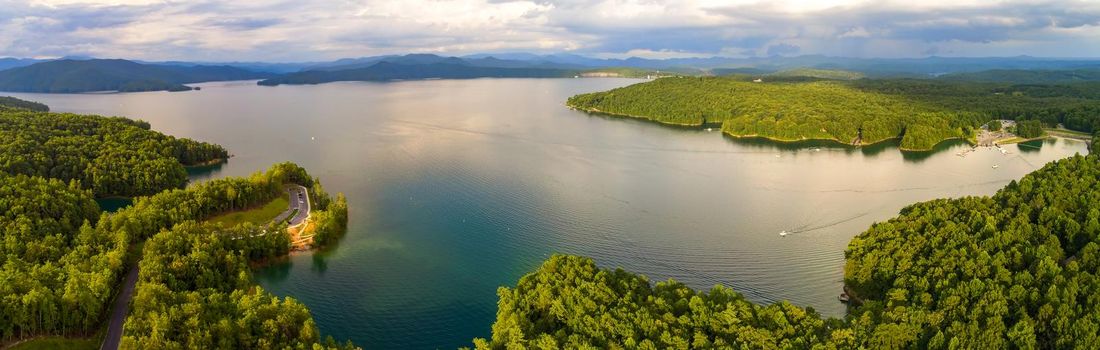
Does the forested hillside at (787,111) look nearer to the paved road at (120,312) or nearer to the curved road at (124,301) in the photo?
the curved road at (124,301)

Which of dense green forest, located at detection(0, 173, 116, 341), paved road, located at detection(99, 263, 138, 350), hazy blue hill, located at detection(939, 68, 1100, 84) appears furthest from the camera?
hazy blue hill, located at detection(939, 68, 1100, 84)

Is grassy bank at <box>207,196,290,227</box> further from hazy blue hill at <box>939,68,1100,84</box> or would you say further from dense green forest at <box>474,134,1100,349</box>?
hazy blue hill at <box>939,68,1100,84</box>

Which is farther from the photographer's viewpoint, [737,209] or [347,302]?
[737,209]

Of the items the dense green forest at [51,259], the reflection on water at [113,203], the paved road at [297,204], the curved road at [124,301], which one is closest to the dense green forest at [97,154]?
the reflection on water at [113,203]

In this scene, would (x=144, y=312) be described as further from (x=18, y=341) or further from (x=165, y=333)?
(x=18, y=341)

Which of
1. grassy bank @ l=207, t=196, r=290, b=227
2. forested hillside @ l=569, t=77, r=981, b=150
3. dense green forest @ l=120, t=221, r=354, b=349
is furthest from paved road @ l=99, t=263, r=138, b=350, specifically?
forested hillside @ l=569, t=77, r=981, b=150

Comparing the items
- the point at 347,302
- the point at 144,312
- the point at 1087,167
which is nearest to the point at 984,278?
the point at 1087,167
